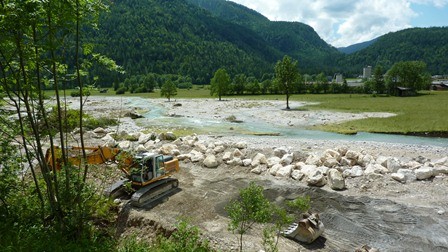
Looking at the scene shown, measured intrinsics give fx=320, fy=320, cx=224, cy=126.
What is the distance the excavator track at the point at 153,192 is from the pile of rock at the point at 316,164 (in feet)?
9.87

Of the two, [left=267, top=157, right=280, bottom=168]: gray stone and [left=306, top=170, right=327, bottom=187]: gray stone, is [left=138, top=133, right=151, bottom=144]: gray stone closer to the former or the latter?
[left=267, top=157, right=280, bottom=168]: gray stone

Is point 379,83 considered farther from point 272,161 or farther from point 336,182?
point 336,182

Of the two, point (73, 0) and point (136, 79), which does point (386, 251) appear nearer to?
point (73, 0)

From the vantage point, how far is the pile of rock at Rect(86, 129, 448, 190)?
17625mm

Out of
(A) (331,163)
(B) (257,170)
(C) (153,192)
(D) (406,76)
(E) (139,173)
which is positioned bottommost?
(B) (257,170)

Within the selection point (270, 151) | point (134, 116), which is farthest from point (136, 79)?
point (270, 151)

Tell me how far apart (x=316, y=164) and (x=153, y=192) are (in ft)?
34.7

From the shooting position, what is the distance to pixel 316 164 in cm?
2033

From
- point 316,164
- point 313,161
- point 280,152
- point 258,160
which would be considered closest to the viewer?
point 316,164

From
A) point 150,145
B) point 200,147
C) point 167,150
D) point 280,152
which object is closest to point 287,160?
point 280,152

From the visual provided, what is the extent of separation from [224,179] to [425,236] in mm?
10080

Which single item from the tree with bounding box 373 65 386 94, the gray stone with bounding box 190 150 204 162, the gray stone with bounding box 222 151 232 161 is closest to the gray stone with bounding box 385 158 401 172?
the gray stone with bounding box 222 151 232 161

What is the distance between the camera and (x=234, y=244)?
11.3 metres

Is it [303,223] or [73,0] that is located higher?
[73,0]
